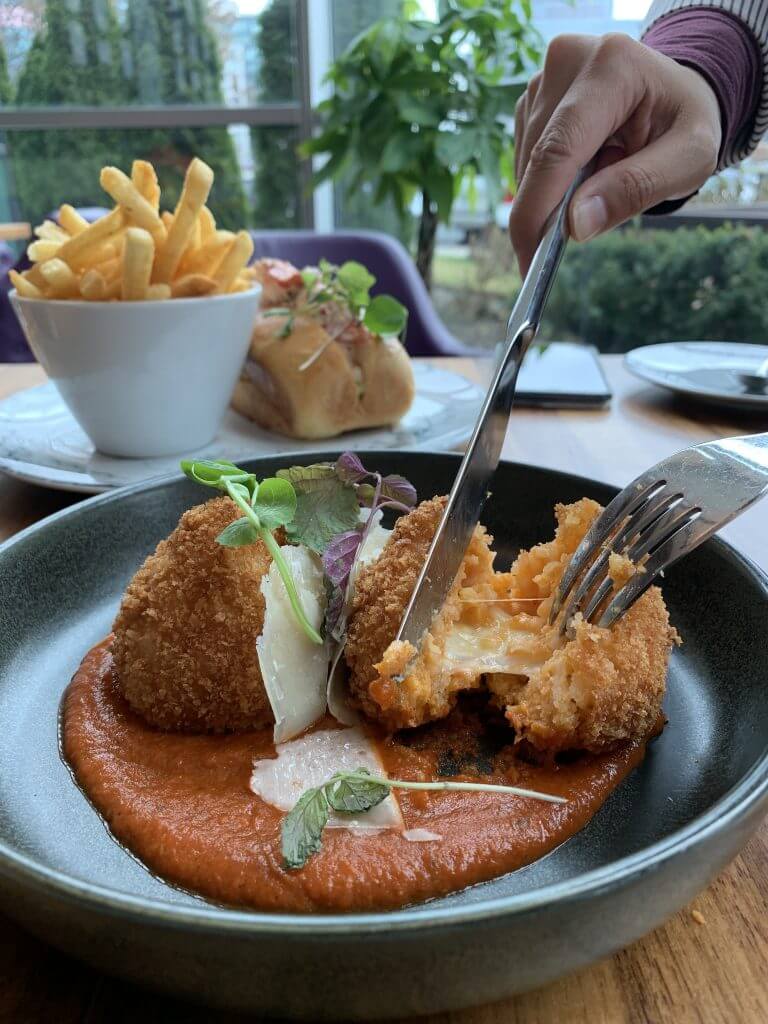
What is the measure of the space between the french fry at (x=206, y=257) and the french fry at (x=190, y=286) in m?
0.07

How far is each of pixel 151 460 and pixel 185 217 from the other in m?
0.53

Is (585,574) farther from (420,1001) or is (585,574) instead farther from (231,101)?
(231,101)

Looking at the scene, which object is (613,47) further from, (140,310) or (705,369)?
(705,369)

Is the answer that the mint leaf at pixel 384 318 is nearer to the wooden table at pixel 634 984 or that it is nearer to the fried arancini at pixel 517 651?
the fried arancini at pixel 517 651

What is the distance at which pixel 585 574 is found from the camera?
1.02 m

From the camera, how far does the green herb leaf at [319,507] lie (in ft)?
3.57

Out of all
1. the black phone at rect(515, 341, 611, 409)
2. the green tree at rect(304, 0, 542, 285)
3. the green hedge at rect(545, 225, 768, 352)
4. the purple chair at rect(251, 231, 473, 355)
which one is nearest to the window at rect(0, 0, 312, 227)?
the green tree at rect(304, 0, 542, 285)

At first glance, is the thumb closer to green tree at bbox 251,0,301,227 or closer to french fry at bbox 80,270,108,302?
french fry at bbox 80,270,108,302

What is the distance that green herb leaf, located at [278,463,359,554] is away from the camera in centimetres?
109

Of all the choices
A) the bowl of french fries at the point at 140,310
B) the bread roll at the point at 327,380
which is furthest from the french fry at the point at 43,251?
the bread roll at the point at 327,380

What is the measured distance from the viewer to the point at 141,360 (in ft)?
5.90

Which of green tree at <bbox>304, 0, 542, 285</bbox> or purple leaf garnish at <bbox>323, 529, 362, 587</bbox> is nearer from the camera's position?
purple leaf garnish at <bbox>323, 529, 362, 587</bbox>

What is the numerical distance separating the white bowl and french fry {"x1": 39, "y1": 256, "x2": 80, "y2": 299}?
3 centimetres

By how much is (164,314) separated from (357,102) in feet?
9.20
